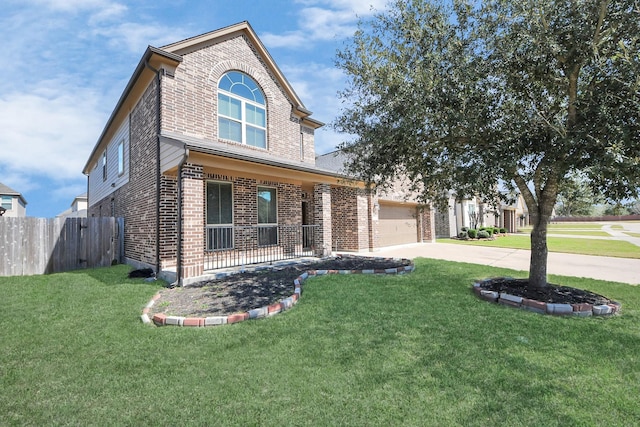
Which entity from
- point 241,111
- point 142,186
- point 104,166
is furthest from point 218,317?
point 104,166

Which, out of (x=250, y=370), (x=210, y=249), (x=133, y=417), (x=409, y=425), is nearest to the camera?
(x=409, y=425)

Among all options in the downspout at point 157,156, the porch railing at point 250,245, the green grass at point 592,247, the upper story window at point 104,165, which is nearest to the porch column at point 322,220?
the porch railing at point 250,245

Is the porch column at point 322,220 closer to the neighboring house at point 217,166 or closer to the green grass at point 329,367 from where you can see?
the neighboring house at point 217,166

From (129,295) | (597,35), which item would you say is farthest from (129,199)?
(597,35)

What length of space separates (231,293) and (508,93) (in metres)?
6.76

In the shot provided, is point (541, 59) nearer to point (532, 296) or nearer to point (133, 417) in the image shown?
point (532, 296)

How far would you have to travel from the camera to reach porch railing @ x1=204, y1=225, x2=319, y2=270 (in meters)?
9.21

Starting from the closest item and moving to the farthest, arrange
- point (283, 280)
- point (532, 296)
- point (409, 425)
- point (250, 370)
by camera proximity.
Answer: point (409, 425) < point (250, 370) < point (532, 296) < point (283, 280)

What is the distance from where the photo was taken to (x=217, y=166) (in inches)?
303

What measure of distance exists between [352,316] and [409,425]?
251 centimetres

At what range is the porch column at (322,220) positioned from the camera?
432 inches

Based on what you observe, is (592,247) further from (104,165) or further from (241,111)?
(104,165)

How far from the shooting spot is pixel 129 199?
1086cm

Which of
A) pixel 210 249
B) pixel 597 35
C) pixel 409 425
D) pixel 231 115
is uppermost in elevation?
pixel 231 115
